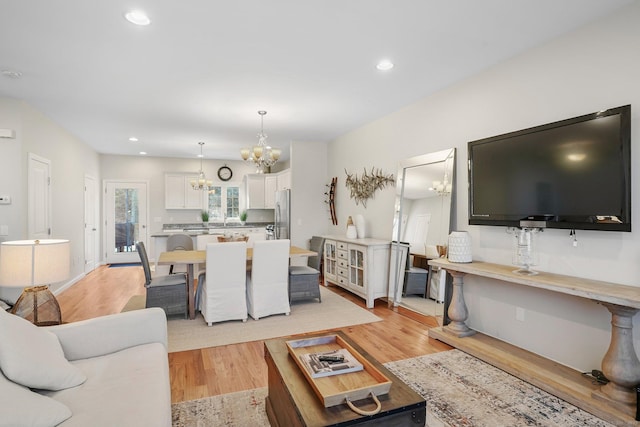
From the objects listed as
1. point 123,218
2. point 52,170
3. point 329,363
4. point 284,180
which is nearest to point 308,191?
point 284,180

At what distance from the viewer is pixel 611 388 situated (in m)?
2.15

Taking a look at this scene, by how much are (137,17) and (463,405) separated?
11.7ft

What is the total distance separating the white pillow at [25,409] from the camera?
Result: 1.15m

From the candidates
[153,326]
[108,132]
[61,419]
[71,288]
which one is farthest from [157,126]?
[61,419]

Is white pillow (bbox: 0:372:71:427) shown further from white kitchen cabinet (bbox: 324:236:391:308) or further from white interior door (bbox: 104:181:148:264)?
white interior door (bbox: 104:181:148:264)

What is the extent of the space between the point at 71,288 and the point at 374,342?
5335 millimetres

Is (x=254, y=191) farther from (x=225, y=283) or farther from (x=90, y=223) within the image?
(x=225, y=283)

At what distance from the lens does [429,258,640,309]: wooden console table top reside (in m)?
2.05

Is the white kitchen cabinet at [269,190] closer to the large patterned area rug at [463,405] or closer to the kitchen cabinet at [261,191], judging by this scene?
the kitchen cabinet at [261,191]

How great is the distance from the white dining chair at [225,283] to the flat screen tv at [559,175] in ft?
8.44

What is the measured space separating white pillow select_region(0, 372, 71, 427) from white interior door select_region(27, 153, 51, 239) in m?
4.05

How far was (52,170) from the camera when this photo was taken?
522 cm

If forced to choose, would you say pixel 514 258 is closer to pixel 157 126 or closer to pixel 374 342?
pixel 374 342


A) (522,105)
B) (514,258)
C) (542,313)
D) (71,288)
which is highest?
(522,105)
